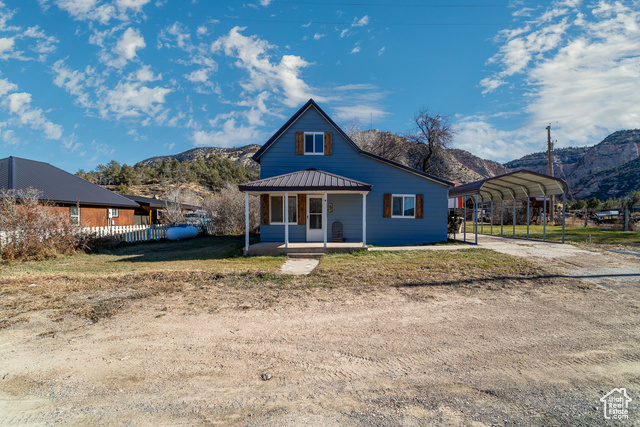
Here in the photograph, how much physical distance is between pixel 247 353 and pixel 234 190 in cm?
1871

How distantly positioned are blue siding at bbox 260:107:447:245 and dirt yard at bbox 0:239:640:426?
7.96 metres

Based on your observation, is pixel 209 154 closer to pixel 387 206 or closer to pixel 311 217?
pixel 311 217

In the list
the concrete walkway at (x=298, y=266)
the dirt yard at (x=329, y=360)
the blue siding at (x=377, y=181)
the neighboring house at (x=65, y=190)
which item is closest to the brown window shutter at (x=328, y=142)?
the blue siding at (x=377, y=181)

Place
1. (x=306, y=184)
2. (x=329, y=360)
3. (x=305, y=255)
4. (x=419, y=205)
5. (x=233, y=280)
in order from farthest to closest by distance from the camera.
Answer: (x=419, y=205)
(x=306, y=184)
(x=305, y=255)
(x=233, y=280)
(x=329, y=360)

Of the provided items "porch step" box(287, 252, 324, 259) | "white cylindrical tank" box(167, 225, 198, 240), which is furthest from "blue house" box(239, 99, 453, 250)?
"white cylindrical tank" box(167, 225, 198, 240)

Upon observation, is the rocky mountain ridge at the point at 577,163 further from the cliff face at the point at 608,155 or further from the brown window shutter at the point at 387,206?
the brown window shutter at the point at 387,206

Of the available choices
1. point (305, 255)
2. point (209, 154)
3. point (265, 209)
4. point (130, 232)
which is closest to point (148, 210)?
point (130, 232)

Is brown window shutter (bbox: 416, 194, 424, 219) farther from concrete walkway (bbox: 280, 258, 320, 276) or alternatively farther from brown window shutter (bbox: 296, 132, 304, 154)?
concrete walkway (bbox: 280, 258, 320, 276)

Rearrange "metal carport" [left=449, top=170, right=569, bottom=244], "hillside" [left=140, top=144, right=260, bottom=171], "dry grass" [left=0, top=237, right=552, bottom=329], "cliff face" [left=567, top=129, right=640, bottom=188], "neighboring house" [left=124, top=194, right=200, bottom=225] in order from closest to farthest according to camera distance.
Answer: "dry grass" [left=0, top=237, right=552, bottom=329] → "metal carport" [left=449, top=170, right=569, bottom=244] → "neighboring house" [left=124, top=194, right=200, bottom=225] → "cliff face" [left=567, top=129, right=640, bottom=188] → "hillside" [left=140, top=144, right=260, bottom=171]

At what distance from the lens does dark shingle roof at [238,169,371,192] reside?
12062 mm

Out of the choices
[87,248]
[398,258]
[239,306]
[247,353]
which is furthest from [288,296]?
[87,248]

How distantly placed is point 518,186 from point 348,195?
31.0 ft

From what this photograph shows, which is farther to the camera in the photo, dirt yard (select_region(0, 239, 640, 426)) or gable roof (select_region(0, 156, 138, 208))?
gable roof (select_region(0, 156, 138, 208))

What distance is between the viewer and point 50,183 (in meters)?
21.4
